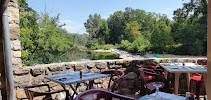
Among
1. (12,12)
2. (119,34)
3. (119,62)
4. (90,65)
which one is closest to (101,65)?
(90,65)

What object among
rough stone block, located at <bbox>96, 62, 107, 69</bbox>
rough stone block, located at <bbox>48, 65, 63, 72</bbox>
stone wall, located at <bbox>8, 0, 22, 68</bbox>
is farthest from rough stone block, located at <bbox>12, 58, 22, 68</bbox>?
rough stone block, located at <bbox>96, 62, 107, 69</bbox>

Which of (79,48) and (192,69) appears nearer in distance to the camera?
(192,69)

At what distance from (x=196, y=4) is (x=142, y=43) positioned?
748 cm

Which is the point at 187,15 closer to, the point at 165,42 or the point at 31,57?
the point at 165,42

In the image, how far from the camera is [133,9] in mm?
34625

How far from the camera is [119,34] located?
32.5 meters

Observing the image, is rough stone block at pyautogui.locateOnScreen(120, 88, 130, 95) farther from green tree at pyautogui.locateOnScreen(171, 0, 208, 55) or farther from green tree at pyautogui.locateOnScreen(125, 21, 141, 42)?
green tree at pyautogui.locateOnScreen(125, 21, 141, 42)

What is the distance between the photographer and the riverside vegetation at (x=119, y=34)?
17.7 ft

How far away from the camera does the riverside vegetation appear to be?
5.39 metres

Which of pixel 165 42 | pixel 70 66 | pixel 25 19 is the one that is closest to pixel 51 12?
pixel 25 19

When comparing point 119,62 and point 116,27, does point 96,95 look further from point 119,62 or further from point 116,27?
point 116,27

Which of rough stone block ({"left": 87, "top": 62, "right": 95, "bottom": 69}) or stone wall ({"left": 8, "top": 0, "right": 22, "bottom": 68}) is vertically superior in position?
stone wall ({"left": 8, "top": 0, "right": 22, "bottom": 68})

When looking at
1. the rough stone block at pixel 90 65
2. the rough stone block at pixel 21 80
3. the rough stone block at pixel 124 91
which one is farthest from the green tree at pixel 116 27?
the rough stone block at pixel 21 80

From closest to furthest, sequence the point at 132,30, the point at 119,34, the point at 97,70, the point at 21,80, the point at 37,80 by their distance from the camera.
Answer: the point at 21,80, the point at 37,80, the point at 97,70, the point at 132,30, the point at 119,34
